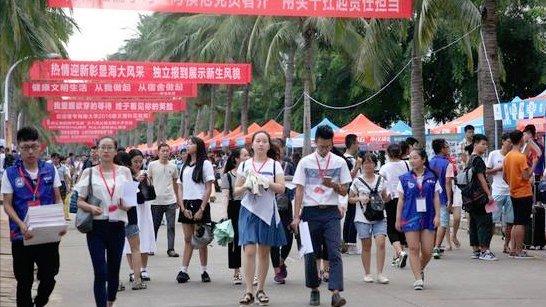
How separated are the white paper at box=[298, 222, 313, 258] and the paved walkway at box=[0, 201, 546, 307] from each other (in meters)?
0.62

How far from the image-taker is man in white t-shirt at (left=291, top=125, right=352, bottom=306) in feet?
30.6

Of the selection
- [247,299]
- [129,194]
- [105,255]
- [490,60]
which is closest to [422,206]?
[247,299]

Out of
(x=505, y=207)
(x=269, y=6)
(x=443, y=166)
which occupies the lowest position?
(x=505, y=207)

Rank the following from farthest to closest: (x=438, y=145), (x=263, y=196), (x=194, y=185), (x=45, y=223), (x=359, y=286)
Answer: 1. (x=438, y=145)
2. (x=194, y=185)
3. (x=359, y=286)
4. (x=263, y=196)
5. (x=45, y=223)

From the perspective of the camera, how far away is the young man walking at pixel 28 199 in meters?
8.03

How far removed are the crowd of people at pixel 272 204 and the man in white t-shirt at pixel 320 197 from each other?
0.01 meters

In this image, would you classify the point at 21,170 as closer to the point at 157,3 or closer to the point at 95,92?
the point at 157,3

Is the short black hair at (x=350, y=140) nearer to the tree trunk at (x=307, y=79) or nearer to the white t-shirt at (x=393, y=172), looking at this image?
the white t-shirt at (x=393, y=172)

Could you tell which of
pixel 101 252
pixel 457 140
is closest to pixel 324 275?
pixel 101 252

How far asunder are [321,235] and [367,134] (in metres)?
21.7

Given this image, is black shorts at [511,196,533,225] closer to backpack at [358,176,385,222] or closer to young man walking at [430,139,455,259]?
young man walking at [430,139,455,259]

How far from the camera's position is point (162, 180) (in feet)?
43.3

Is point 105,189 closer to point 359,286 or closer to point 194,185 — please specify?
point 194,185

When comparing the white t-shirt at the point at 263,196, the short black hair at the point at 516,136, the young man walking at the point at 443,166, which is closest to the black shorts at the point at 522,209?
the short black hair at the point at 516,136
